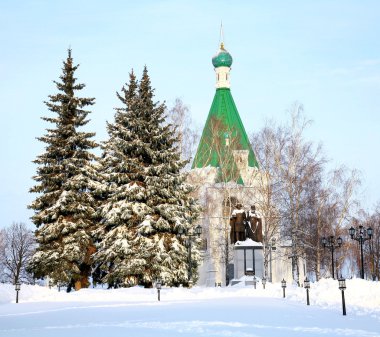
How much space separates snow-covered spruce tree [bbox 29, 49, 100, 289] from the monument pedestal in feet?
25.2

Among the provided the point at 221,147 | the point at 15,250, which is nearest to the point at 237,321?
the point at 221,147

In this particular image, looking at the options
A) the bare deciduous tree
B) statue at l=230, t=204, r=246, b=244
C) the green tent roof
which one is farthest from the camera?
the bare deciduous tree

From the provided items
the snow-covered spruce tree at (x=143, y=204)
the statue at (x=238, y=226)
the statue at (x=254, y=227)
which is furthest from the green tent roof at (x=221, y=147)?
the snow-covered spruce tree at (x=143, y=204)

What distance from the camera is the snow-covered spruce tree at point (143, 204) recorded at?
27.3m

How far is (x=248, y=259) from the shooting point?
3022 cm

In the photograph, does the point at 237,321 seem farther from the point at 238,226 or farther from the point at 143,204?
the point at 238,226

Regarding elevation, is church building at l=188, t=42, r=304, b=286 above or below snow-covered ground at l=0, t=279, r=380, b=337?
above

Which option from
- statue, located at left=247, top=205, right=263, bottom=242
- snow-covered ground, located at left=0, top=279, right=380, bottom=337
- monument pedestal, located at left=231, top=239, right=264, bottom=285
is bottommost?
snow-covered ground, located at left=0, top=279, right=380, bottom=337

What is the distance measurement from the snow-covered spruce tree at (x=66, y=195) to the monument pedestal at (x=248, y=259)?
7690 millimetres

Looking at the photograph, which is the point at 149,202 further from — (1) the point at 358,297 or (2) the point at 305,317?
(2) the point at 305,317

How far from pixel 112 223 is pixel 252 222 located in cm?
771

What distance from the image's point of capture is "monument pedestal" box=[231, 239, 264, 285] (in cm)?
2991

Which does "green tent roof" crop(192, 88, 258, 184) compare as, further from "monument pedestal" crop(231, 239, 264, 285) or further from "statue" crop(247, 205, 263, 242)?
"monument pedestal" crop(231, 239, 264, 285)

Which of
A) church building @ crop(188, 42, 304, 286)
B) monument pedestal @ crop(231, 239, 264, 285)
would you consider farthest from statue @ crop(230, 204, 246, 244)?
monument pedestal @ crop(231, 239, 264, 285)
